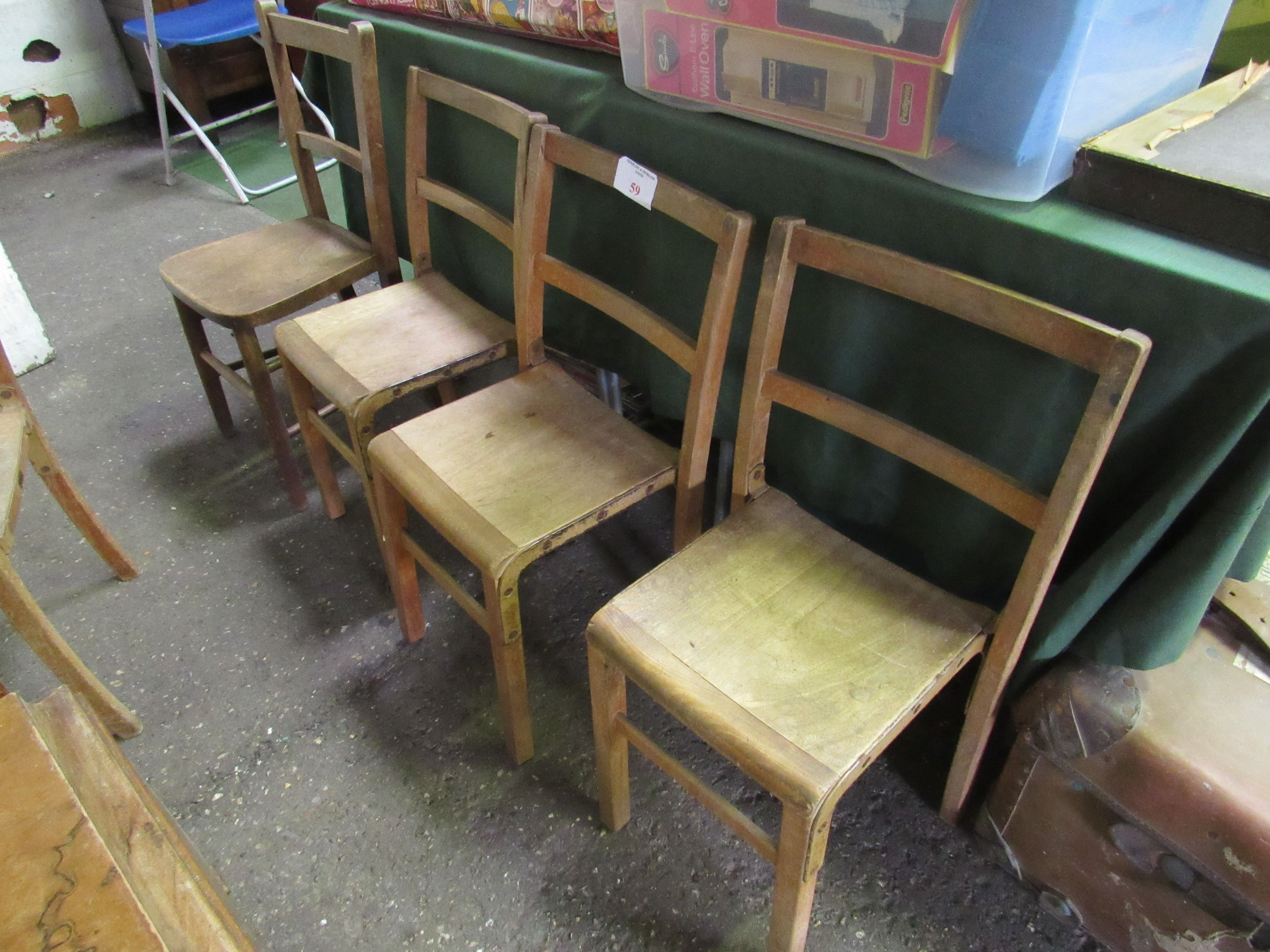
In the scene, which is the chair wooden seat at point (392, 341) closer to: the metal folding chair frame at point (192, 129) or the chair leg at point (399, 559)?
the chair leg at point (399, 559)

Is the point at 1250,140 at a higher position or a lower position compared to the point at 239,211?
higher

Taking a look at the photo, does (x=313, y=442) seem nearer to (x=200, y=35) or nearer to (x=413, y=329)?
(x=413, y=329)

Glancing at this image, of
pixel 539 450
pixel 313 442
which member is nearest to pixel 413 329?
pixel 313 442

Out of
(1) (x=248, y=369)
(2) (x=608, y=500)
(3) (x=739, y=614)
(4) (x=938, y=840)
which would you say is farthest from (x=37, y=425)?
(4) (x=938, y=840)

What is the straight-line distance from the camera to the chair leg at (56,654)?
1.21 m

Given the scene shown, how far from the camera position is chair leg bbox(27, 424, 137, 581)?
1.45 metres

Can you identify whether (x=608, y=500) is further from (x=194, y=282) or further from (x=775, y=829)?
(x=194, y=282)

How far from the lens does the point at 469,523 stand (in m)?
1.14

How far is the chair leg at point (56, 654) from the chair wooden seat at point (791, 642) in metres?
0.86

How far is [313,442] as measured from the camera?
66.3 inches

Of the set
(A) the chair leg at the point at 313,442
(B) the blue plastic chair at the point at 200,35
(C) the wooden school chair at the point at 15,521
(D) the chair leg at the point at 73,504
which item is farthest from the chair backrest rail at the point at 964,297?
(B) the blue plastic chair at the point at 200,35

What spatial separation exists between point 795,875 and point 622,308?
30.3 inches

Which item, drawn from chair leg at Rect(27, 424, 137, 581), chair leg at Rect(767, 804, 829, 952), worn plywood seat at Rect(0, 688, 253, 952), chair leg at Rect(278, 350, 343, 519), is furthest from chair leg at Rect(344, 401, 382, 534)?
chair leg at Rect(767, 804, 829, 952)

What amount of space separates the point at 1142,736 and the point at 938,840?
0.40m
